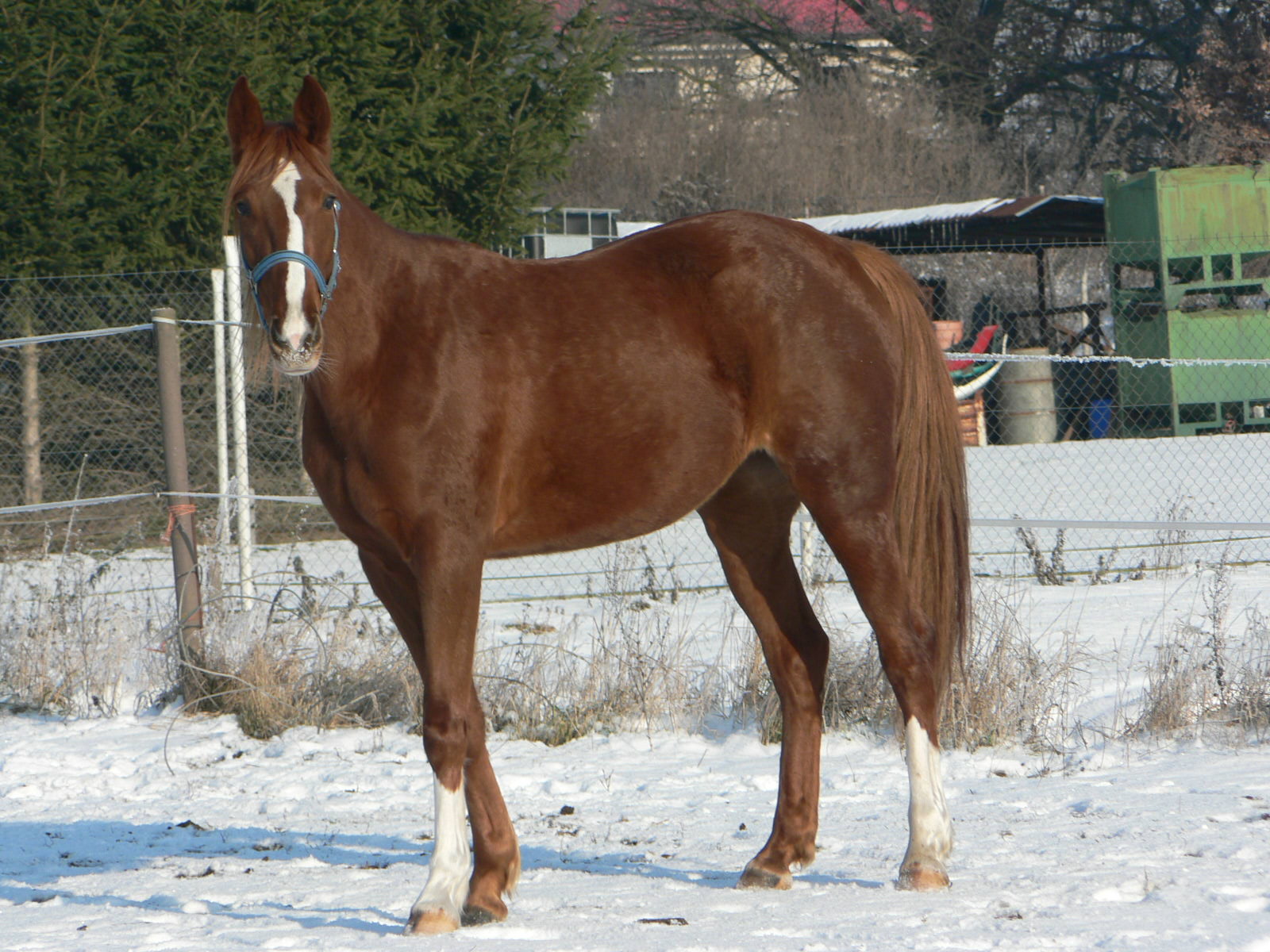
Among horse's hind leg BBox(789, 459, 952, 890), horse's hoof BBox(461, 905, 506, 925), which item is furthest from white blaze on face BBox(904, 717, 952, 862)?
horse's hoof BBox(461, 905, 506, 925)

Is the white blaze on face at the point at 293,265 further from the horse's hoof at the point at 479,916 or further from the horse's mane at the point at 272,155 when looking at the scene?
the horse's hoof at the point at 479,916

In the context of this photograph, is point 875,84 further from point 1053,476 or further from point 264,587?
point 264,587

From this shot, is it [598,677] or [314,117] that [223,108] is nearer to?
[598,677]

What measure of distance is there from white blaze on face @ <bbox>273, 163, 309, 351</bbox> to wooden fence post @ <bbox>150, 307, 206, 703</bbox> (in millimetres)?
3522

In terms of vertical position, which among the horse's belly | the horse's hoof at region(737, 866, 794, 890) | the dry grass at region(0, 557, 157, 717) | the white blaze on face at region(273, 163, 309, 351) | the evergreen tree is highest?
the evergreen tree

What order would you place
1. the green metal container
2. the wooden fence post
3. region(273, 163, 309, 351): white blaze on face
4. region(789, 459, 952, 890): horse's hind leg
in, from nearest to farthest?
region(273, 163, 309, 351): white blaze on face, region(789, 459, 952, 890): horse's hind leg, the wooden fence post, the green metal container

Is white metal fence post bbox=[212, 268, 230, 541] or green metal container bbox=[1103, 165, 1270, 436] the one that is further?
green metal container bbox=[1103, 165, 1270, 436]

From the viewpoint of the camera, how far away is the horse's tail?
3.99m

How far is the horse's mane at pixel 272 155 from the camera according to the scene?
3334 millimetres

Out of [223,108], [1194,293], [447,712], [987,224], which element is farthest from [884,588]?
[987,224]

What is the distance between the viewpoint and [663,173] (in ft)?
94.0

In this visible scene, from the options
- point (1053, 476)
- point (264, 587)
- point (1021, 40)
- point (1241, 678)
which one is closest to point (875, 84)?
point (1021, 40)

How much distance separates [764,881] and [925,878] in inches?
17.7

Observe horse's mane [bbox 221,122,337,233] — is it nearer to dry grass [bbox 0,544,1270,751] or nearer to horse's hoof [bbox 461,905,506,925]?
horse's hoof [bbox 461,905,506,925]
